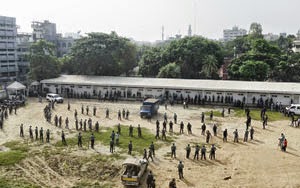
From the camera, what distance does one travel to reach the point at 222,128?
3136 cm

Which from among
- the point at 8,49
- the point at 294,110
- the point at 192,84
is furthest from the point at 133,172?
the point at 8,49

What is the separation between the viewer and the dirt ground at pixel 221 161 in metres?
19.7

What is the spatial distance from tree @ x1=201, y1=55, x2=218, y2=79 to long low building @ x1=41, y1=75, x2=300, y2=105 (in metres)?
8.96

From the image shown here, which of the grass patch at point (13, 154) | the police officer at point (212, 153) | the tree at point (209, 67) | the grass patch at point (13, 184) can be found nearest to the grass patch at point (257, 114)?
the police officer at point (212, 153)

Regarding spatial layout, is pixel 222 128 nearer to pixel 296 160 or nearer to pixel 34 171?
pixel 296 160

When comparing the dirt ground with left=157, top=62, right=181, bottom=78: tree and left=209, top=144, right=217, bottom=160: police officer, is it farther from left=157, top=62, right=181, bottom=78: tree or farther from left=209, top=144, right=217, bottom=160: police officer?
left=157, top=62, right=181, bottom=78: tree

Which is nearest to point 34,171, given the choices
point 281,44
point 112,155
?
point 112,155

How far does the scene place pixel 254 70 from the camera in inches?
2010

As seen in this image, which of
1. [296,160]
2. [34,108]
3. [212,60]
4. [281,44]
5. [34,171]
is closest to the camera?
[34,171]

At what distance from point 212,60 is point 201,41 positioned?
4291 millimetres

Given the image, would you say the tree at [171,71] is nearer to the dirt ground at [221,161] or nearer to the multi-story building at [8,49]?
the dirt ground at [221,161]

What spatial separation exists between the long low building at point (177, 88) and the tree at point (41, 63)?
5.98 feet

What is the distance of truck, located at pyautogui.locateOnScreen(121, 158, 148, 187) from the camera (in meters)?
18.6

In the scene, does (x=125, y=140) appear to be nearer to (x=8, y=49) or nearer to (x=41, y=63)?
(x=41, y=63)
